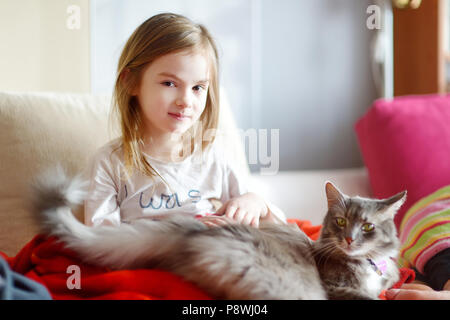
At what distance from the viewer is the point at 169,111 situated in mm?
839

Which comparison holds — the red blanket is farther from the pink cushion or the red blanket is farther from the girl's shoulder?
the pink cushion

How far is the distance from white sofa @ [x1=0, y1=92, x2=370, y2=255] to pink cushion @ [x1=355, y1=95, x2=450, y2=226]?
347 mm

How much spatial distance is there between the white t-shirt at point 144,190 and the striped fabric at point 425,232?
13.6 inches

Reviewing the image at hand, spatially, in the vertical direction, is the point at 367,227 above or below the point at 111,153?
below

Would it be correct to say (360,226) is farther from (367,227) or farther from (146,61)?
(146,61)

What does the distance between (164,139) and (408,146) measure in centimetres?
85

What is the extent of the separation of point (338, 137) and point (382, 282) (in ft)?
4.17

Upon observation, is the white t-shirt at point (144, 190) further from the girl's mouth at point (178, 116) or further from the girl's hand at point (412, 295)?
the girl's hand at point (412, 295)

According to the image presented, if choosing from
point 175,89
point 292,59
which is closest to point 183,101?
point 175,89

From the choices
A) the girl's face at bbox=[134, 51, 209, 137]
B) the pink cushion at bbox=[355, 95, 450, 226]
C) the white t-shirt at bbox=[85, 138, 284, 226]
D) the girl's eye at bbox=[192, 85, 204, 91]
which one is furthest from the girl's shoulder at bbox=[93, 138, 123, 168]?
the pink cushion at bbox=[355, 95, 450, 226]

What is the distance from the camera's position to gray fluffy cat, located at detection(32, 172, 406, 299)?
0.64m

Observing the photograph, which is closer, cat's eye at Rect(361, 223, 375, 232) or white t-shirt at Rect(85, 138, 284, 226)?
cat's eye at Rect(361, 223, 375, 232)

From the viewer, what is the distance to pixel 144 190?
0.91 meters

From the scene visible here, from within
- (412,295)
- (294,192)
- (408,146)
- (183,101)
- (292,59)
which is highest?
(292,59)
